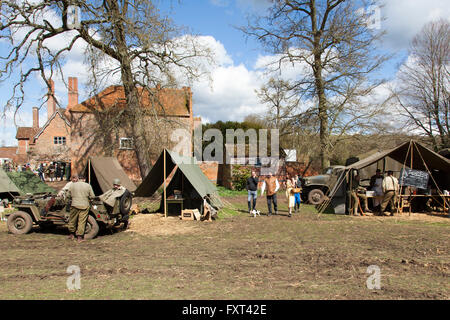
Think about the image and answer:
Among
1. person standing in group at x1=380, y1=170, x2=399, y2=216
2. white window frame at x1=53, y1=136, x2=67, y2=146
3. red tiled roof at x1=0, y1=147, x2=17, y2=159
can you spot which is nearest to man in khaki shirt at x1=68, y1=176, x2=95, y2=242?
person standing in group at x1=380, y1=170, x2=399, y2=216

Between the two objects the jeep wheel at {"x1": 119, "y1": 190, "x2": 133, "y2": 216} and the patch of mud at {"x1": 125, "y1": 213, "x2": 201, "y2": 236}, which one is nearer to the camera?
the jeep wheel at {"x1": 119, "y1": 190, "x2": 133, "y2": 216}

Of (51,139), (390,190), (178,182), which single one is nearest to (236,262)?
(178,182)

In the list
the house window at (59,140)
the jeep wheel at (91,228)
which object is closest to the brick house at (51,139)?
the house window at (59,140)

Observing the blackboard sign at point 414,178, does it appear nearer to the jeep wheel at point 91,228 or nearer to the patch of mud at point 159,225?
the patch of mud at point 159,225

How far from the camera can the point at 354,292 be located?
14.9 feet

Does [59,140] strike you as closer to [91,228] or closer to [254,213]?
[254,213]

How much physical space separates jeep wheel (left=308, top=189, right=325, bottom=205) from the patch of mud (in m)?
6.94

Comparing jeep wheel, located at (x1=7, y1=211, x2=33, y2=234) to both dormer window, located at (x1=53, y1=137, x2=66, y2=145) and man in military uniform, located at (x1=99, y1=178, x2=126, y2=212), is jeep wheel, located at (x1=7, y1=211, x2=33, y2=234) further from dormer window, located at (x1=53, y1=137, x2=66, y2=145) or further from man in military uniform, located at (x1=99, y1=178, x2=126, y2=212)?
dormer window, located at (x1=53, y1=137, x2=66, y2=145)

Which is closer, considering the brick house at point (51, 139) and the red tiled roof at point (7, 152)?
the brick house at point (51, 139)

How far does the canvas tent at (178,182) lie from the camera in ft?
39.1

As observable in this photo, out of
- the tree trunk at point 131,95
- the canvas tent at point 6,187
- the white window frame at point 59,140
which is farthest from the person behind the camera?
the white window frame at point 59,140

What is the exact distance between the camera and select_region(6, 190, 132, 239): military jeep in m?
8.78

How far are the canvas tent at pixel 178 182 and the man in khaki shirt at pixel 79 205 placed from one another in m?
3.82
